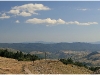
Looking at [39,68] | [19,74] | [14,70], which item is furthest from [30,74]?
[39,68]

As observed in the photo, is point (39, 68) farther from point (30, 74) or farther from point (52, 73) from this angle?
point (30, 74)

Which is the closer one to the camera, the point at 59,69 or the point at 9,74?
the point at 9,74

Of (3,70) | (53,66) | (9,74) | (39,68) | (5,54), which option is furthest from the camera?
(5,54)

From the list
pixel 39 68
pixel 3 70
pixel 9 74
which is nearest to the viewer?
pixel 9 74

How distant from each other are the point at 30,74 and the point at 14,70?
2849 millimetres

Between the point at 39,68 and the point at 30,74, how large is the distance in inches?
178

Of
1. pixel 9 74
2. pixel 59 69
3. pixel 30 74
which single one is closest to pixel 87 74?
pixel 59 69

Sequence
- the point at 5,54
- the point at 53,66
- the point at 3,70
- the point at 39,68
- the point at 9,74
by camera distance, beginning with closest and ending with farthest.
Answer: the point at 9,74 → the point at 3,70 → the point at 39,68 → the point at 53,66 → the point at 5,54

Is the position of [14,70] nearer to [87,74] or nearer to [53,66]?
[53,66]

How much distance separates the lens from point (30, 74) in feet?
73.9

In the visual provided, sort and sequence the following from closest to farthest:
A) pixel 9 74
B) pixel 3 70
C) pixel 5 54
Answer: pixel 9 74 → pixel 3 70 → pixel 5 54

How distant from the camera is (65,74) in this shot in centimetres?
2484

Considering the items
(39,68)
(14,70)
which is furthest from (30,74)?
(39,68)

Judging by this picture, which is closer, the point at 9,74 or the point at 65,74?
the point at 9,74
